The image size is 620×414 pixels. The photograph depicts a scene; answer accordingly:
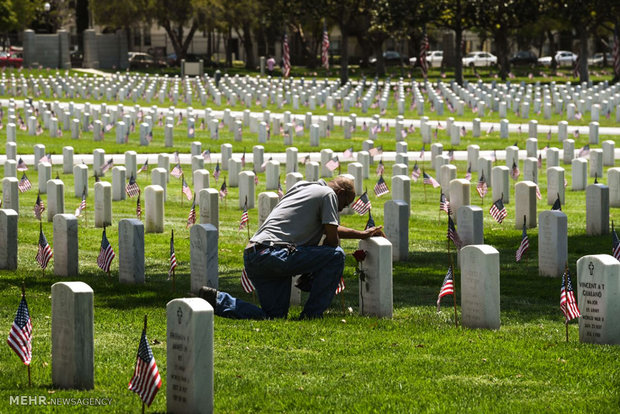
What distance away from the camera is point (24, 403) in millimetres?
7879

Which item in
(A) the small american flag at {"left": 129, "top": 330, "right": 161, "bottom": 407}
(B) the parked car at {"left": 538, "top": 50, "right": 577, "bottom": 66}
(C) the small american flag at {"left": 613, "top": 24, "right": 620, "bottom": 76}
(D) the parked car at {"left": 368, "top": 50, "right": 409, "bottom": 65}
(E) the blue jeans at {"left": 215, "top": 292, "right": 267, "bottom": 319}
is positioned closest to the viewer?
(A) the small american flag at {"left": 129, "top": 330, "right": 161, "bottom": 407}

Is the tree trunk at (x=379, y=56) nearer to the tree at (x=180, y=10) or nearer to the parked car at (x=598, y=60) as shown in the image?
the tree at (x=180, y=10)

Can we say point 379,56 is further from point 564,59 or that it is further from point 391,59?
point 564,59

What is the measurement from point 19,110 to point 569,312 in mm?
36636

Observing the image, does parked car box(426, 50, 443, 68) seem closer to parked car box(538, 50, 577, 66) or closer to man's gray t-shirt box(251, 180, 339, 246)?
parked car box(538, 50, 577, 66)

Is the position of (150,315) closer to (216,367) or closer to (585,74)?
(216,367)

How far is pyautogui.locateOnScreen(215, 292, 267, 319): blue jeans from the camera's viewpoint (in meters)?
10.7

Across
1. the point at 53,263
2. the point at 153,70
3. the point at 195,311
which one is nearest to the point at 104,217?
the point at 53,263

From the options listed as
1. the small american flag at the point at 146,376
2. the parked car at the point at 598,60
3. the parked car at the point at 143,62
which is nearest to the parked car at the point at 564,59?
the parked car at the point at 598,60

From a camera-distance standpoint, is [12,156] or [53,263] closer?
[53,263]

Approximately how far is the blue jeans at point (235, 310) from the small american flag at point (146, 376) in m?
3.29

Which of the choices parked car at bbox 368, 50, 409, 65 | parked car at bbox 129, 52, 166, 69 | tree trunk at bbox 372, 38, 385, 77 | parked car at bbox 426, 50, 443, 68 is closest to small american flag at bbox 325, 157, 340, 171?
tree trunk at bbox 372, 38, 385, 77

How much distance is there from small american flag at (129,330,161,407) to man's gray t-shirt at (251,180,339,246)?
302 cm

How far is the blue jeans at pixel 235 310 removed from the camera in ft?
35.1
